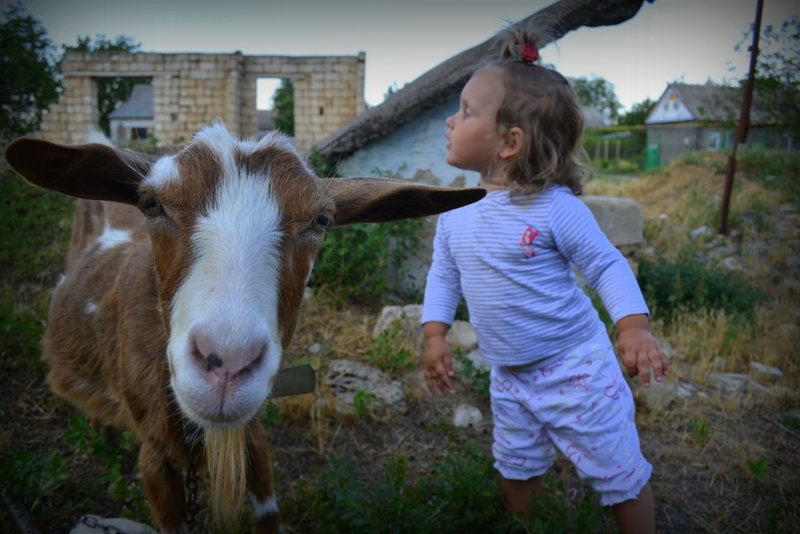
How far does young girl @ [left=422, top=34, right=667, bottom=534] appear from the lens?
1.89 meters

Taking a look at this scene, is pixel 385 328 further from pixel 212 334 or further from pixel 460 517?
pixel 212 334

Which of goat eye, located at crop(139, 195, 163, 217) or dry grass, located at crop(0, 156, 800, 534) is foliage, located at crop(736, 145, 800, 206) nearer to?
dry grass, located at crop(0, 156, 800, 534)

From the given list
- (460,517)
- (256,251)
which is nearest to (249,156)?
(256,251)

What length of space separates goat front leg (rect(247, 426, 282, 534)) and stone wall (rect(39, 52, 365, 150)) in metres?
15.7

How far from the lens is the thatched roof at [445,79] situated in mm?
4598

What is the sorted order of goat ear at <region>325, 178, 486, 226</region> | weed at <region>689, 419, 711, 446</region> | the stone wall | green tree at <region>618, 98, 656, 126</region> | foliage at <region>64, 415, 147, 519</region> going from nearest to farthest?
goat ear at <region>325, 178, 486, 226</region>, foliage at <region>64, 415, 147, 519</region>, weed at <region>689, 419, 711, 446</region>, the stone wall, green tree at <region>618, 98, 656, 126</region>

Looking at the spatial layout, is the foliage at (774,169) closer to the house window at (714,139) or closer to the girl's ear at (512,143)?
the girl's ear at (512,143)

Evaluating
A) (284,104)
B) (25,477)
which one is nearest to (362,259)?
(25,477)

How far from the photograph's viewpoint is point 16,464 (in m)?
2.23

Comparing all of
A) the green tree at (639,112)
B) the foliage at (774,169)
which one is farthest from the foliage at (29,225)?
the green tree at (639,112)

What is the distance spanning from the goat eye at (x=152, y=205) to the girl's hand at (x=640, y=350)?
154 centimetres

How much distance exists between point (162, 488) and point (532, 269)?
5.94 ft

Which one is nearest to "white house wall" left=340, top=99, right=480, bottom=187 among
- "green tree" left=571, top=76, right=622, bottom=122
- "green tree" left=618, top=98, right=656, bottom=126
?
"green tree" left=618, top=98, right=656, bottom=126

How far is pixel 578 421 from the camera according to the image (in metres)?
1.91
